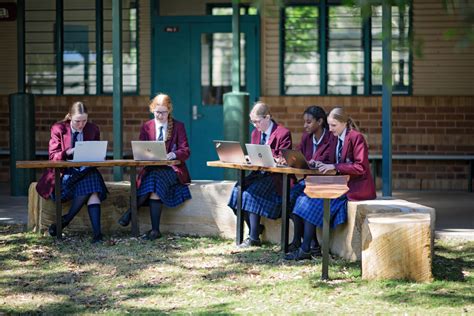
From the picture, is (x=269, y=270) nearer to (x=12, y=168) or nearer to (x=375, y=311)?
(x=375, y=311)

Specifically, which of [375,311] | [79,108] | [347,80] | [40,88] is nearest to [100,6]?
[40,88]

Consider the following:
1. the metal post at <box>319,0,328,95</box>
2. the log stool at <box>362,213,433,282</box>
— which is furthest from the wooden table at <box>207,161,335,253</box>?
the metal post at <box>319,0,328,95</box>

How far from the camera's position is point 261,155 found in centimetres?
884

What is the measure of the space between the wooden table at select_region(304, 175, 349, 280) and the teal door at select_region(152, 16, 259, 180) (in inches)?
249

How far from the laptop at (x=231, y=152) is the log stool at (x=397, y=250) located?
6.42 feet

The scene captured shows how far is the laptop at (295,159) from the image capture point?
328 inches

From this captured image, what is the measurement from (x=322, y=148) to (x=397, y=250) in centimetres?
166

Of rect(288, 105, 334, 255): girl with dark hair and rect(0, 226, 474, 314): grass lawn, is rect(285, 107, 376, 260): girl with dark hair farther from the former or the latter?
rect(0, 226, 474, 314): grass lawn

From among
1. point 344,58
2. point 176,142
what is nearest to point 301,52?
point 344,58

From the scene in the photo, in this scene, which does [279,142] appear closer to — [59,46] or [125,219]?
[125,219]

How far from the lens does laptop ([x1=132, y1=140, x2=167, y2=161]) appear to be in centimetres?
957

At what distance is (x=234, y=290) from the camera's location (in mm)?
7312

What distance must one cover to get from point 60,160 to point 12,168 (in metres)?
3.17

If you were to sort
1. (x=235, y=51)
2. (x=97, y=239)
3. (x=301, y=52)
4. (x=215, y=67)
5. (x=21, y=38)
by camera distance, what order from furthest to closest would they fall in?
(x=215, y=67)
(x=301, y=52)
(x=21, y=38)
(x=235, y=51)
(x=97, y=239)
